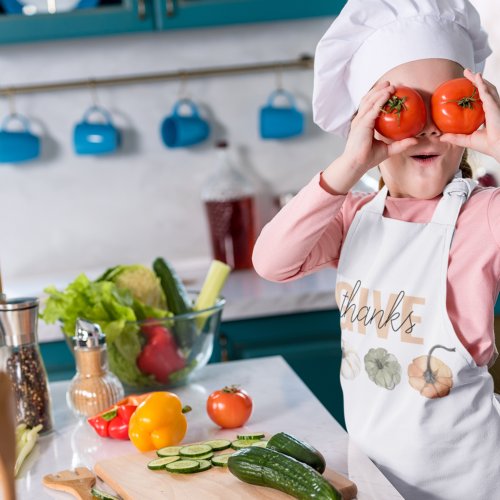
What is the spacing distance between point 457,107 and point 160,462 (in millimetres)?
650

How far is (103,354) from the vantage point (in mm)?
1525

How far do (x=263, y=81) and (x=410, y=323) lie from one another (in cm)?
189

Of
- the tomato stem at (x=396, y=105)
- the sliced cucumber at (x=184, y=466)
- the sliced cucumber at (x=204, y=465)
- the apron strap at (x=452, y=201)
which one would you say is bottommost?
the sliced cucumber at (x=204, y=465)

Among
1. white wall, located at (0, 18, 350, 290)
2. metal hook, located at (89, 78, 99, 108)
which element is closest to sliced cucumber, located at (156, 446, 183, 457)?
white wall, located at (0, 18, 350, 290)

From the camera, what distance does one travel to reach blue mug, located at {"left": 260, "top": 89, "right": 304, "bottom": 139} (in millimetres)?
2934

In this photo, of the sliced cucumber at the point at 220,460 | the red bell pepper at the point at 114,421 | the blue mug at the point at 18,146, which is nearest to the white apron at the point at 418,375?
the sliced cucumber at the point at 220,460

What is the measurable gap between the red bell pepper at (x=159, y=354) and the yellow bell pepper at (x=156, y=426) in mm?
308

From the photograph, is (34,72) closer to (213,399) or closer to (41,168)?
(41,168)

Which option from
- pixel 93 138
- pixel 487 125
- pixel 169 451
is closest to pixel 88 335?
pixel 169 451

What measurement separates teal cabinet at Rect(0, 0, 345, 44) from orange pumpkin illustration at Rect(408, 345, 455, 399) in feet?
5.65

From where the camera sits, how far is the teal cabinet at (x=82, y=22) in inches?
104

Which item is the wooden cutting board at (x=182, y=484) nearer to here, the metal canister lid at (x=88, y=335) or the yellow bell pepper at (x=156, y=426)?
the yellow bell pepper at (x=156, y=426)

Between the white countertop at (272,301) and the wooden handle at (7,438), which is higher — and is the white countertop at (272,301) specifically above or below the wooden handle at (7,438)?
below

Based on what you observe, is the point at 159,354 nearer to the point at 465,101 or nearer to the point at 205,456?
the point at 205,456
